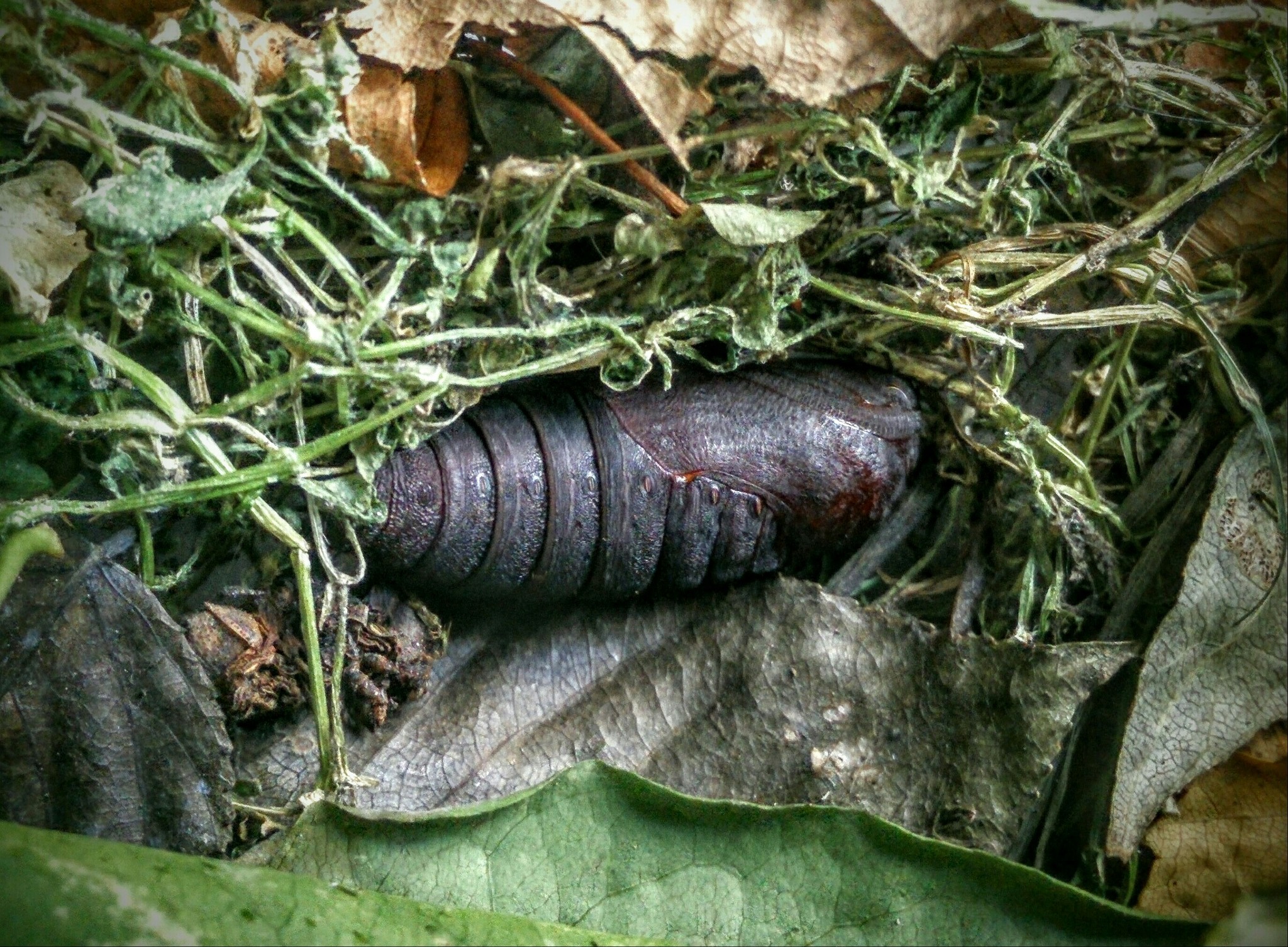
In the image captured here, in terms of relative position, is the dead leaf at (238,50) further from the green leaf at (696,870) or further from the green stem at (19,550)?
the green leaf at (696,870)

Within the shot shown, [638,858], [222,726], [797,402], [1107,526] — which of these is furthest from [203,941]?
[1107,526]

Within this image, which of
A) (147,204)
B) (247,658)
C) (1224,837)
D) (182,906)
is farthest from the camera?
(1224,837)

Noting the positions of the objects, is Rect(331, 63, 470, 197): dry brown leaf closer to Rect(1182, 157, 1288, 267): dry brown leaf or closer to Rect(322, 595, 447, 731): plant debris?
Rect(322, 595, 447, 731): plant debris

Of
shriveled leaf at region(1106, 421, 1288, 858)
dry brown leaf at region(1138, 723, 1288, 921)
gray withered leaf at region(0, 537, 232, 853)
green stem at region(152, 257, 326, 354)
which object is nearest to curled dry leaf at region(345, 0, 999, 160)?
green stem at region(152, 257, 326, 354)

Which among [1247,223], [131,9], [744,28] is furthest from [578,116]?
[1247,223]

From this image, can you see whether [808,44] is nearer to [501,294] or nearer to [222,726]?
[501,294]

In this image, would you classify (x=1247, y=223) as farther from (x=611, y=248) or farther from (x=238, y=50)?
(x=238, y=50)
